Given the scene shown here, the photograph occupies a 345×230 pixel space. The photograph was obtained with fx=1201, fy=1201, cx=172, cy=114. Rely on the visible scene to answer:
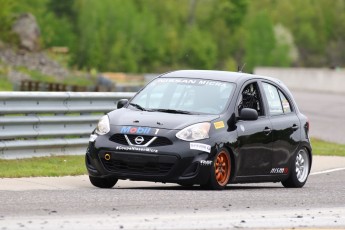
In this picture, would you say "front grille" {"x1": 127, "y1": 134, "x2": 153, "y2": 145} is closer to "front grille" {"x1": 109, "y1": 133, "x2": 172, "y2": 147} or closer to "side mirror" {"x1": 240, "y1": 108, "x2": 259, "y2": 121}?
"front grille" {"x1": 109, "y1": 133, "x2": 172, "y2": 147}

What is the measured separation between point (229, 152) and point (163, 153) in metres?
1.00

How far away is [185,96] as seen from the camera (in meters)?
14.1

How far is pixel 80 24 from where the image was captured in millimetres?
A: 148750

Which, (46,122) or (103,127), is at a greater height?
(103,127)

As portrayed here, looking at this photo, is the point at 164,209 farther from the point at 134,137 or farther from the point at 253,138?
the point at 253,138

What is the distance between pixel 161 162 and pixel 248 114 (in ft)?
4.77

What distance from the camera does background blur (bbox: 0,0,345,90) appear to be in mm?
144625

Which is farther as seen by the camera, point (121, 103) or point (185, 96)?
point (121, 103)

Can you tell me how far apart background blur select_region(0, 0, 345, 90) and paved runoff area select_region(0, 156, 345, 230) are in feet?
339

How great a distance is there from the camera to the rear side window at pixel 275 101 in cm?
1501

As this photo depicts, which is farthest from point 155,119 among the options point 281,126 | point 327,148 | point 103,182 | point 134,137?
point 327,148

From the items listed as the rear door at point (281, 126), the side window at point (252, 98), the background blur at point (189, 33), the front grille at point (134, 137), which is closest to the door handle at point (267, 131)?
the rear door at point (281, 126)

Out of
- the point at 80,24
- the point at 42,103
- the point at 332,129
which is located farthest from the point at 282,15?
the point at 42,103

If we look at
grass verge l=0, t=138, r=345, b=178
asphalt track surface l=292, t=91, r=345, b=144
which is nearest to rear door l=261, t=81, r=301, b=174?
grass verge l=0, t=138, r=345, b=178
